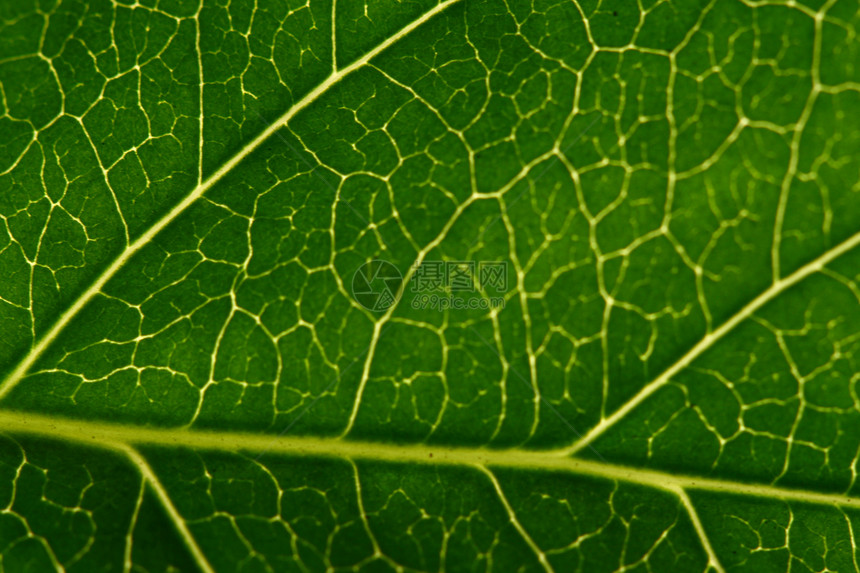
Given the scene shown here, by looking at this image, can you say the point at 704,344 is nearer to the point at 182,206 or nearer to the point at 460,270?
the point at 460,270

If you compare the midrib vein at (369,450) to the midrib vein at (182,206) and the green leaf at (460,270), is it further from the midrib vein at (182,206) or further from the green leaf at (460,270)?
the midrib vein at (182,206)

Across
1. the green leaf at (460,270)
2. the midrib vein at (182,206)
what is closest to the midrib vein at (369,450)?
the green leaf at (460,270)

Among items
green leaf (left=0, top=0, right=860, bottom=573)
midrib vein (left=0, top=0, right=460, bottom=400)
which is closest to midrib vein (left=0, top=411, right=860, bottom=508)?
green leaf (left=0, top=0, right=860, bottom=573)

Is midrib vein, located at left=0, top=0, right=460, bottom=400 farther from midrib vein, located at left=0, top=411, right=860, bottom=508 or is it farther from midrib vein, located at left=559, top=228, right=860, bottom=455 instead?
midrib vein, located at left=559, top=228, right=860, bottom=455

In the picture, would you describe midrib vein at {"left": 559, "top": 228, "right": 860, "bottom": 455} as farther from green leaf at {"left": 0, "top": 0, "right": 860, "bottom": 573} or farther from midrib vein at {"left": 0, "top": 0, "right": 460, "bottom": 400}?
midrib vein at {"left": 0, "top": 0, "right": 460, "bottom": 400}

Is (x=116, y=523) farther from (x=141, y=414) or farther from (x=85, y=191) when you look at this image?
(x=85, y=191)

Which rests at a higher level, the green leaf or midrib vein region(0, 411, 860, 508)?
the green leaf

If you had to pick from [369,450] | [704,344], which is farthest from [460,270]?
[704,344]
